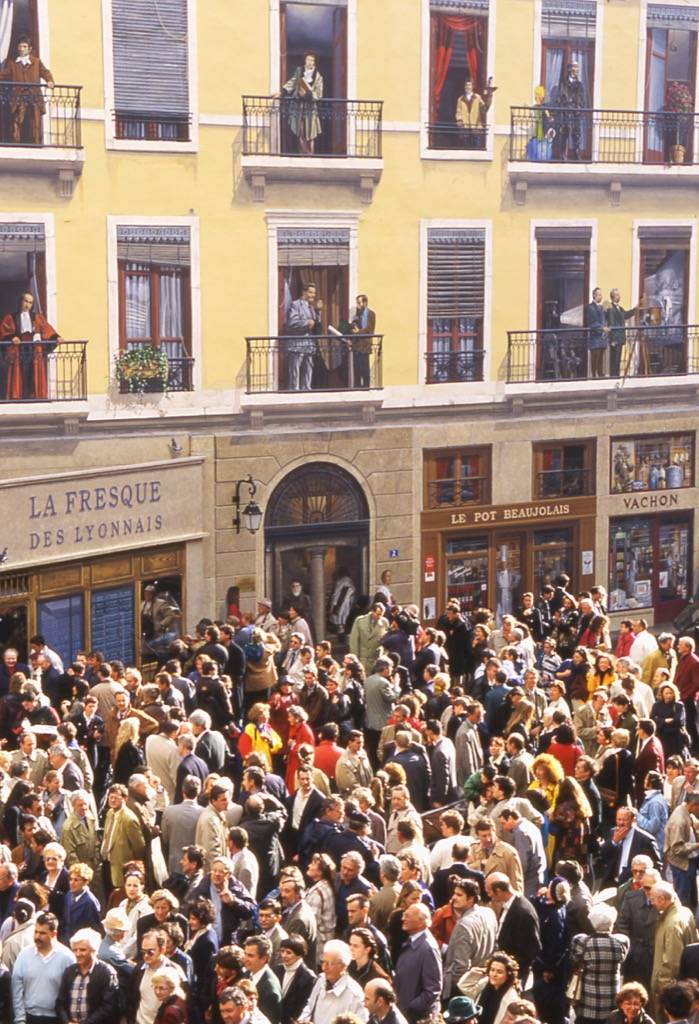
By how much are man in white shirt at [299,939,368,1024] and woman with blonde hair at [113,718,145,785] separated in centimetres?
611

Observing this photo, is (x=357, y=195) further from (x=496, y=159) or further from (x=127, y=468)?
(x=127, y=468)

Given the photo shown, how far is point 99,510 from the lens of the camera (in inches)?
1016

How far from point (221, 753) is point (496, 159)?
559 inches

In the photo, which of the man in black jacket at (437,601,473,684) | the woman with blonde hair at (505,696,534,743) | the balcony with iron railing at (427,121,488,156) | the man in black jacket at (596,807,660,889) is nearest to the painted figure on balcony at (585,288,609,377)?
the balcony with iron railing at (427,121,488,156)

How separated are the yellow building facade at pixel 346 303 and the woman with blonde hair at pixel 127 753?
275 inches

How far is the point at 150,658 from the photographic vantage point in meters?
26.7

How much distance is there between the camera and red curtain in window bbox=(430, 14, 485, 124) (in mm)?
28547

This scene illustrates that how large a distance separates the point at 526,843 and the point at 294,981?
325cm

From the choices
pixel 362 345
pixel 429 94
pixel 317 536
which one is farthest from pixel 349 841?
pixel 429 94

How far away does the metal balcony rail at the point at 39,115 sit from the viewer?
985 inches

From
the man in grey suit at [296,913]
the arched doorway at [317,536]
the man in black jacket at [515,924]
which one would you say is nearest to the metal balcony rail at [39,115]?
the arched doorway at [317,536]

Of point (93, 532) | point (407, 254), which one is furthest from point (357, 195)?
point (93, 532)

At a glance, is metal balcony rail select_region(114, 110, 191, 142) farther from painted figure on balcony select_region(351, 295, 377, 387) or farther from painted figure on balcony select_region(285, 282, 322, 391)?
painted figure on balcony select_region(351, 295, 377, 387)

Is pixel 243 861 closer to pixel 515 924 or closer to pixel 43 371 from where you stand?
pixel 515 924
